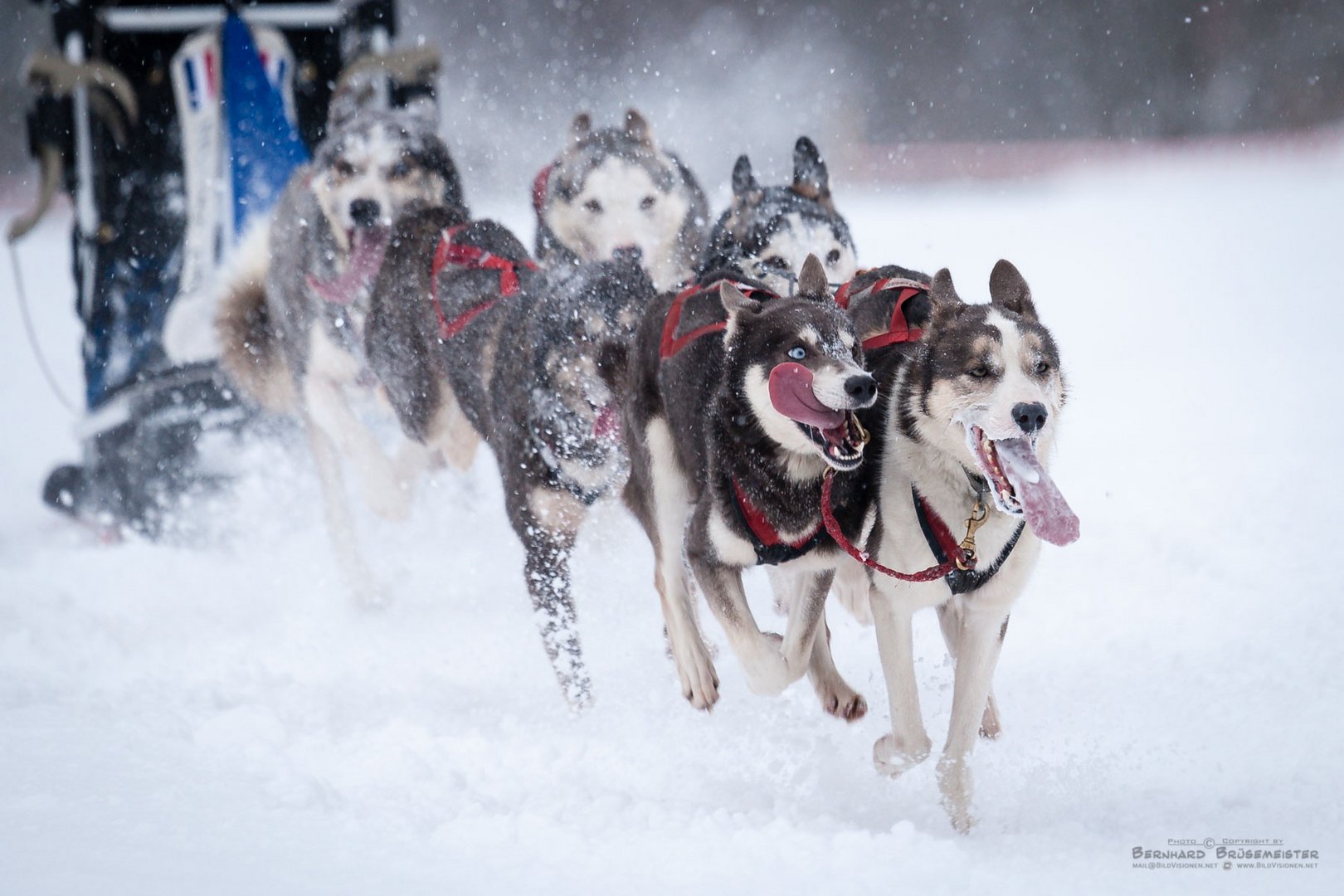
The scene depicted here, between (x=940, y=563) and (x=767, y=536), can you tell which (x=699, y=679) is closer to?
(x=767, y=536)

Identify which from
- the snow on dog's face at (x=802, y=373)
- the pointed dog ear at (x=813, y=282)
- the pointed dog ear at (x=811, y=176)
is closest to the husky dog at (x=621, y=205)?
the pointed dog ear at (x=811, y=176)

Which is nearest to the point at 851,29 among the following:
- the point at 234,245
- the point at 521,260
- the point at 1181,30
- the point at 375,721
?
the point at 1181,30

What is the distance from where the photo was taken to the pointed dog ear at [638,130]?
131 inches

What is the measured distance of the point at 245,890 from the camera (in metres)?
1.72

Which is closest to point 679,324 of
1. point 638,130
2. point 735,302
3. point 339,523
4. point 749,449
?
point 735,302

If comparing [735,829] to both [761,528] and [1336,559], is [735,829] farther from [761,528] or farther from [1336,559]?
[1336,559]

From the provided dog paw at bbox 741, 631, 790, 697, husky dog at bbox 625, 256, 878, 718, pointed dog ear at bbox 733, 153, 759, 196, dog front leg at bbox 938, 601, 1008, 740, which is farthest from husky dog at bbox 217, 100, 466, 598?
dog front leg at bbox 938, 601, 1008, 740

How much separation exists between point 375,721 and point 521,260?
1.13 metres

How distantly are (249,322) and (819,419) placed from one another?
2.62m

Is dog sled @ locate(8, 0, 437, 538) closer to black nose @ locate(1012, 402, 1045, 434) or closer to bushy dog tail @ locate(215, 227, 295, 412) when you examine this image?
bushy dog tail @ locate(215, 227, 295, 412)

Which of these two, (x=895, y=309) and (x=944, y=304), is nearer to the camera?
(x=944, y=304)

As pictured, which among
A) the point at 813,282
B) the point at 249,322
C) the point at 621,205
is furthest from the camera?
the point at 249,322

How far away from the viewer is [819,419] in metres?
1.89

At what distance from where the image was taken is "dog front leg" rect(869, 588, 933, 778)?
204 cm
